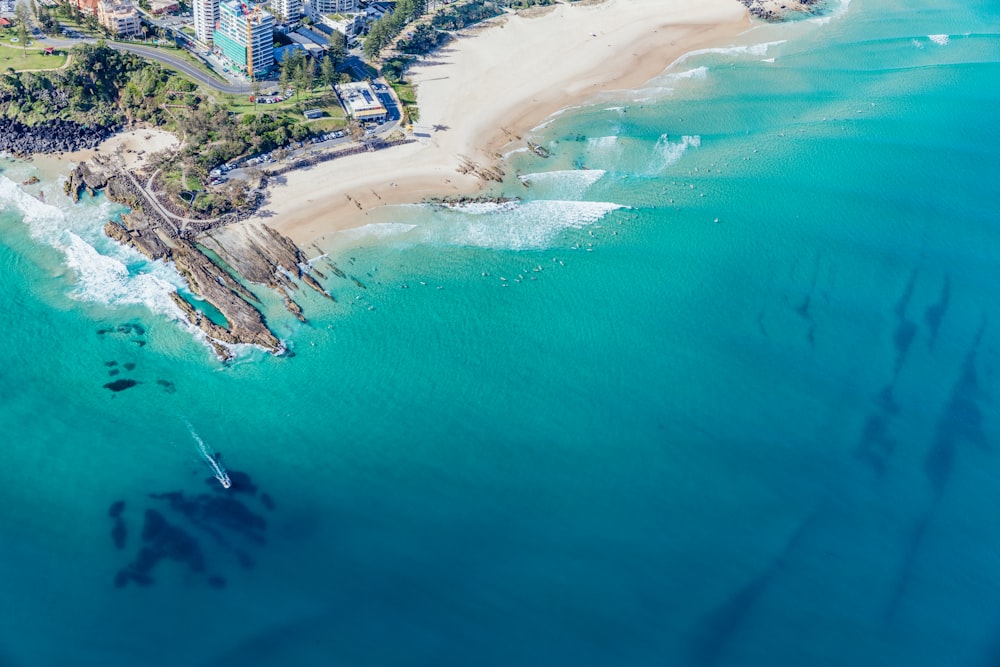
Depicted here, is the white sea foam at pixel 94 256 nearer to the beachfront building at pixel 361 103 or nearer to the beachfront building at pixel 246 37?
the beachfront building at pixel 246 37

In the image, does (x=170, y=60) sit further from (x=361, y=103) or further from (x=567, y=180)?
(x=567, y=180)

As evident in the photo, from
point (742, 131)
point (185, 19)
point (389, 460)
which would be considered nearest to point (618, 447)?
point (389, 460)

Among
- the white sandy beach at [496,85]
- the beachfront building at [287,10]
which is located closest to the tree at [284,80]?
the white sandy beach at [496,85]

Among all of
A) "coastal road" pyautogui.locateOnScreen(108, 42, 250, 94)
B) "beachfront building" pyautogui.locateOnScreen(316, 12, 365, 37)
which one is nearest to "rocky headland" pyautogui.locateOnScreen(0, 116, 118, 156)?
"coastal road" pyautogui.locateOnScreen(108, 42, 250, 94)

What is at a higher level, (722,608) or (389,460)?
(389,460)

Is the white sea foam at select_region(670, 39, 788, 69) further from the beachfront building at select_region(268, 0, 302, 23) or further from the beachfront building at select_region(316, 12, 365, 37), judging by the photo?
the beachfront building at select_region(268, 0, 302, 23)

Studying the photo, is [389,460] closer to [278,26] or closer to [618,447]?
[618,447]

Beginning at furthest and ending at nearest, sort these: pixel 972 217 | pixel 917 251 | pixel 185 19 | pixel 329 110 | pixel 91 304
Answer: pixel 185 19, pixel 329 110, pixel 972 217, pixel 917 251, pixel 91 304

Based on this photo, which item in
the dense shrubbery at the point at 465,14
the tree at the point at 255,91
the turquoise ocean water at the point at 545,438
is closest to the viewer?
the turquoise ocean water at the point at 545,438
